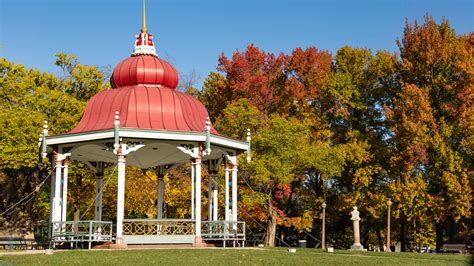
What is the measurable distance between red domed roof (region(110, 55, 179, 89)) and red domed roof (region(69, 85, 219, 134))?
1.57 ft

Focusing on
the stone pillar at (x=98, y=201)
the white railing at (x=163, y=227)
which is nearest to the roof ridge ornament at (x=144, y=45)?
the stone pillar at (x=98, y=201)

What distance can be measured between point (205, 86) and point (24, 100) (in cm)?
1703

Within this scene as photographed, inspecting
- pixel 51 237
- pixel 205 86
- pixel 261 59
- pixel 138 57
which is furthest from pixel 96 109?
pixel 205 86

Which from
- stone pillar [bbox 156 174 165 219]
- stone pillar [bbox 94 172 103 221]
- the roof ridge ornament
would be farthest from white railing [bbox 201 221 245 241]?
the roof ridge ornament

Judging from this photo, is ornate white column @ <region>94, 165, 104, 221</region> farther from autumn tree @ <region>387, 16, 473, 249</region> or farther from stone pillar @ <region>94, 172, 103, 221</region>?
autumn tree @ <region>387, 16, 473, 249</region>

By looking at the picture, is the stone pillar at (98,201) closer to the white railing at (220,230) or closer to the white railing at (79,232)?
the white railing at (79,232)

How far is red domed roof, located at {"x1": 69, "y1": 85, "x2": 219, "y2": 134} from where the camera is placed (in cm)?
2575

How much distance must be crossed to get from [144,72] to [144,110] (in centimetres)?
251

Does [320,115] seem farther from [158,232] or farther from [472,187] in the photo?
[158,232]

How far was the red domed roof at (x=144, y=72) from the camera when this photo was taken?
27891 millimetres

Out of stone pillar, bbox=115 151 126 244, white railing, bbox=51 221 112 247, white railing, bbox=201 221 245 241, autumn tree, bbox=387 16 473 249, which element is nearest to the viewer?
stone pillar, bbox=115 151 126 244

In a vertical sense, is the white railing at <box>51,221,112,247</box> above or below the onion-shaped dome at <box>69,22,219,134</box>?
below

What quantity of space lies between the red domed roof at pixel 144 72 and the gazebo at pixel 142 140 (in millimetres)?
44

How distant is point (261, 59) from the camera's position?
44.7 meters
